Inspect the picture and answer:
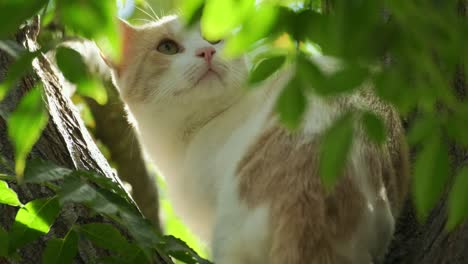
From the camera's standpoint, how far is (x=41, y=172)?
1.61 metres

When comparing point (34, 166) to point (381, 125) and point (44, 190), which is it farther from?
point (381, 125)

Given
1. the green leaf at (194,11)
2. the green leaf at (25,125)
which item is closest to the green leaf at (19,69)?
the green leaf at (25,125)

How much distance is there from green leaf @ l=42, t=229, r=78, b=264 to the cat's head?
53.1 inches

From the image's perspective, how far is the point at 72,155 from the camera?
2.39 metres

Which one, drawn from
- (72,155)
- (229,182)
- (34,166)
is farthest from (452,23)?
(72,155)

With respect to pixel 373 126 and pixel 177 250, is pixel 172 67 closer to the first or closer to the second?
pixel 177 250

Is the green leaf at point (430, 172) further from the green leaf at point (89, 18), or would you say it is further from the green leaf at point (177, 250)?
the green leaf at point (177, 250)

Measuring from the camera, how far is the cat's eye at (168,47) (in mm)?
3166

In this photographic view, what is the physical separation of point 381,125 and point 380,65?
9 centimetres

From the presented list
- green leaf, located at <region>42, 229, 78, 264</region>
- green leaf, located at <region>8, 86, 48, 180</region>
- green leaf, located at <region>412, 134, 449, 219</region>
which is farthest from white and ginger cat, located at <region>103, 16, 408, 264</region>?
green leaf, located at <region>8, 86, 48, 180</region>

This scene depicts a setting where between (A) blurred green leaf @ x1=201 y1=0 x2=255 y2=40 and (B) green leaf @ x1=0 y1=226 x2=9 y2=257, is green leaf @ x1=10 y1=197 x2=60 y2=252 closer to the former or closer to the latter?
(B) green leaf @ x1=0 y1=226 x2=9 y2=257

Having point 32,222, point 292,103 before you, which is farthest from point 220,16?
point 32,222

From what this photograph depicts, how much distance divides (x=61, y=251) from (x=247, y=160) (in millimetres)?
783

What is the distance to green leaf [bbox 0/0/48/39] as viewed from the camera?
958mm
